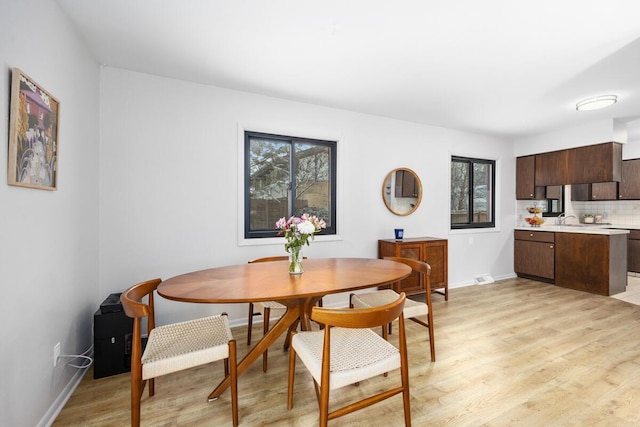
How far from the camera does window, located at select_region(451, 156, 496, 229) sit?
462 centimetres

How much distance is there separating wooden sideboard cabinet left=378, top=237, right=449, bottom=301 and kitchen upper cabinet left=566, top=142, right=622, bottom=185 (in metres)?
2.40

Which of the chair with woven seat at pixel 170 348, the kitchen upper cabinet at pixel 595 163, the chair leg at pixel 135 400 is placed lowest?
the chair leg at pixel 135 400

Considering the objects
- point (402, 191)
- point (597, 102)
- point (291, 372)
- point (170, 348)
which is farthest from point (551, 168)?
point (170, 348)

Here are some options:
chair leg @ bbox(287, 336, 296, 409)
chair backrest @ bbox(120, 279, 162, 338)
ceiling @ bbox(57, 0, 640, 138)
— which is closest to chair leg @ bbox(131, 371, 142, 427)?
chair backrest @ bbox(120, 279, 162, 338)

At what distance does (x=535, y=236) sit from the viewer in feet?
15.6

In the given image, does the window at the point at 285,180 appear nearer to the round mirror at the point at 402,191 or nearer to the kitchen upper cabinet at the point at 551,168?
the round mirror at the point at 402,191

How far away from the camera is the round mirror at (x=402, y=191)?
392 centimetres

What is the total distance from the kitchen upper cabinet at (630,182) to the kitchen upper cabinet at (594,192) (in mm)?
103

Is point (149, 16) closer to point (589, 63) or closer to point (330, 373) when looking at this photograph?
point (330, 373)

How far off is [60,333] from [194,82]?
2.26 metres

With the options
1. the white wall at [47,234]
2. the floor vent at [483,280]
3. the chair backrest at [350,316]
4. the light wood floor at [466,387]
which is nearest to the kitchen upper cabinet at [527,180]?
the floor vent at [483,280]

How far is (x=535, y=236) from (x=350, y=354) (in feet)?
15.2

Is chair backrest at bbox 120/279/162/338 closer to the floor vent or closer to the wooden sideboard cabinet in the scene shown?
the wooden sideboard cabinet

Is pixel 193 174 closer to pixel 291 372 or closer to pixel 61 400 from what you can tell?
pixel 61 400
